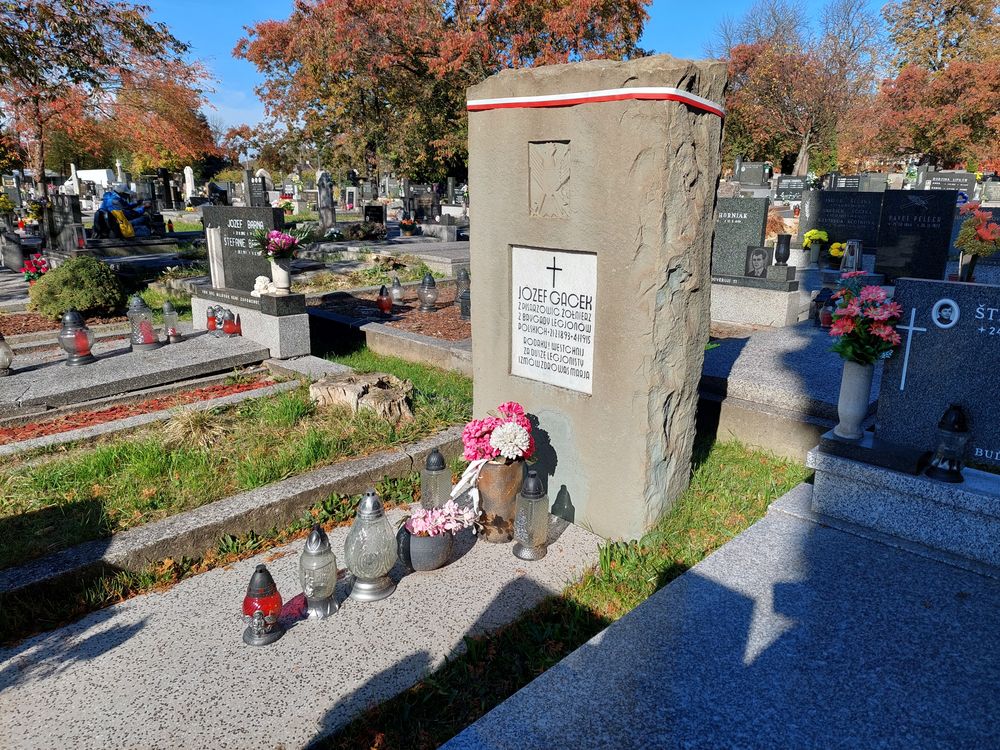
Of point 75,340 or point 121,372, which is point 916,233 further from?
point 75,340

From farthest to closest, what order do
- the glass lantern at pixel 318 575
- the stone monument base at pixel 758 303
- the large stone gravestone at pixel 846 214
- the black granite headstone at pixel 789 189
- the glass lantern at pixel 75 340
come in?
the black granite headstone at pixel 789 189 < the large stone gravestone at pixel 846 214 < the stone monument base at pixel 758 303 < the glass lantern at pixel 75 340 < the glass lantern at pixel 318 575

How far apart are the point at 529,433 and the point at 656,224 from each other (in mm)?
1498

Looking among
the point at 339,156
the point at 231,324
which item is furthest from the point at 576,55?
the point at 231,324

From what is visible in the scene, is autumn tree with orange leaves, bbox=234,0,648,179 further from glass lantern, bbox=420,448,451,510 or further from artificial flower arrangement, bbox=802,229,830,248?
glass lantern, bbox=420,448,451,510

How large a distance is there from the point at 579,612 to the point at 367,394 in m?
2.95

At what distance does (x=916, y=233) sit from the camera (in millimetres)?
11086

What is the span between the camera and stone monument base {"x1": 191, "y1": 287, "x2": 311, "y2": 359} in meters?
7.55

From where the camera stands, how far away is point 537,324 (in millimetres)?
4527

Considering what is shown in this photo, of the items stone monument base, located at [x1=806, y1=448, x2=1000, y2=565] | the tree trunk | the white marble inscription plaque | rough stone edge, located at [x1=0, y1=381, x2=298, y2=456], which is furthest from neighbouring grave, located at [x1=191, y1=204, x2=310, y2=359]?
the tree trunk

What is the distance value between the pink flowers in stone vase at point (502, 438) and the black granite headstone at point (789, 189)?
26.6 metres

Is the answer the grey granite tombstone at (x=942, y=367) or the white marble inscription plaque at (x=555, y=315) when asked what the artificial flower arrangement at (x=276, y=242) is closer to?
the white marble inscription plaque at (x=555, y=315)

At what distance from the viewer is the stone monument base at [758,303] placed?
9508 mm

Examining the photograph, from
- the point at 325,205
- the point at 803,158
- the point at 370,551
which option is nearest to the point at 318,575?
the point at 370,551

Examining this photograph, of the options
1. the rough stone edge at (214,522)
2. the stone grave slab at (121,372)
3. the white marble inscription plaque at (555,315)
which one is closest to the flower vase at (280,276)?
the stone grave slab at (121,372)
